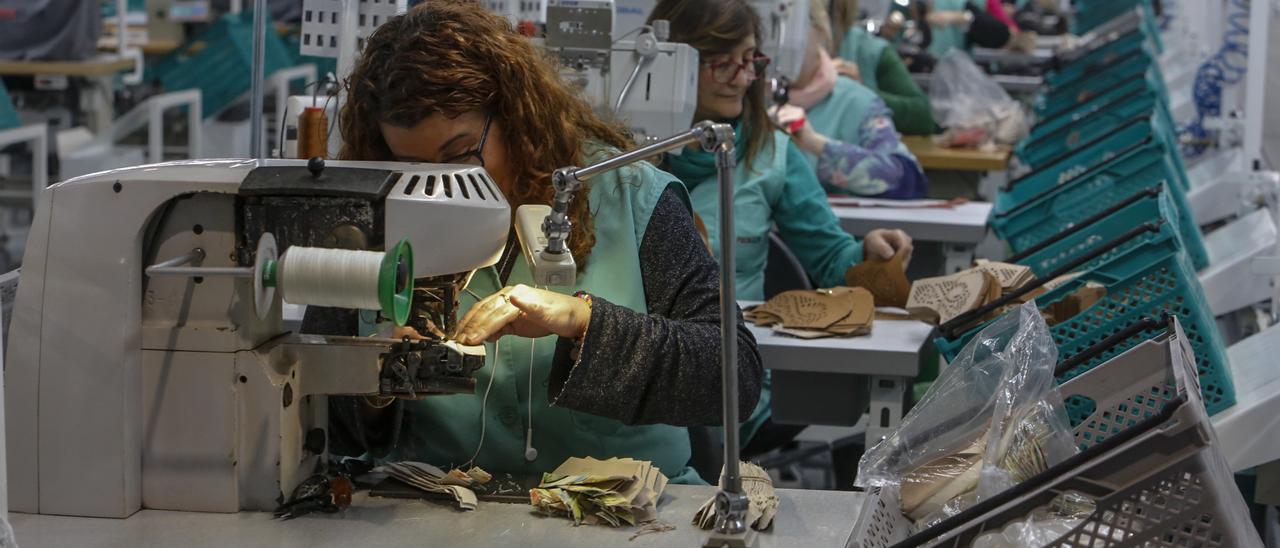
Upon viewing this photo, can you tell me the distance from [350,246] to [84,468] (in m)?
0.38

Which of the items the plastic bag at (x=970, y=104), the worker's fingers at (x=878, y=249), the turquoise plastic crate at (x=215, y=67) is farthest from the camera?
the turquoise plastic crate at (x=215, y=67)

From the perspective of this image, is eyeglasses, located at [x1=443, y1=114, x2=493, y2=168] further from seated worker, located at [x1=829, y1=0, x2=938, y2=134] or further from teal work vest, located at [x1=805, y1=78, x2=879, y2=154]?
seated worker, located at [x1=829, y1=0, x2=938, y2=134]

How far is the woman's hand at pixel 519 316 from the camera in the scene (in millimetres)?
1502

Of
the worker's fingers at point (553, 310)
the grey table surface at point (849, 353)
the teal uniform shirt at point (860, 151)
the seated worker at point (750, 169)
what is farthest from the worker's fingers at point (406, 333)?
the teal uniform shirt at point (860, 151)

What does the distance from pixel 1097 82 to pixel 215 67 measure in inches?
165

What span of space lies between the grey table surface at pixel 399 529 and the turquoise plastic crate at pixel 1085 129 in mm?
3314

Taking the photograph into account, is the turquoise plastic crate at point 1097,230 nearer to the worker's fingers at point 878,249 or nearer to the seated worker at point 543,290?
the worker's fingers at point 878,249

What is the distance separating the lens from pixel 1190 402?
1160mm

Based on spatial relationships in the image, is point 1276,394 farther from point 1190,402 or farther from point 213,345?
point 213,345

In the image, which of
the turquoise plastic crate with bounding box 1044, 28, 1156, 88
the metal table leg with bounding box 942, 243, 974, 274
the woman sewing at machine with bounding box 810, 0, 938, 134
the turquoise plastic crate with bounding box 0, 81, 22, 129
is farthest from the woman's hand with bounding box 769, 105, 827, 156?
the turquoise plastic crate with bounding box 0, 81, 22, 129

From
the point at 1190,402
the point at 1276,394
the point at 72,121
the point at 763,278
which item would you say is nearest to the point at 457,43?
the point at 1190,402

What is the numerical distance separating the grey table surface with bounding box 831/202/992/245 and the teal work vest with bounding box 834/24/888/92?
5.90 ft

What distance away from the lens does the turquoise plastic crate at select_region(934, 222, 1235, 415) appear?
6.91 feet

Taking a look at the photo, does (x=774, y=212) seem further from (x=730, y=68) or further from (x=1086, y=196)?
(x=1086, y=196)
